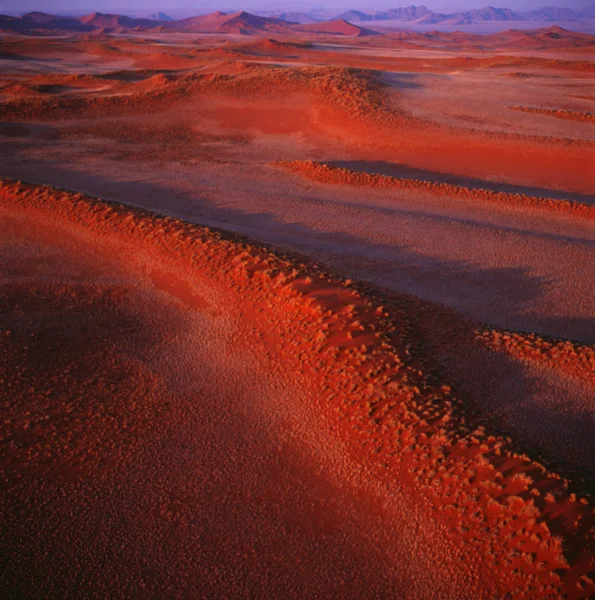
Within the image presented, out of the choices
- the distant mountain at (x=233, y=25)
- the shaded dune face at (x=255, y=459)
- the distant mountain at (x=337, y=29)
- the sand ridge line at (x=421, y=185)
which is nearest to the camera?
the shaded dune face at (x=255, y=459)

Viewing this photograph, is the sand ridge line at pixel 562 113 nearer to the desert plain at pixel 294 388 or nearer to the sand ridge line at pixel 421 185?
the desert plain at pixel 294 388

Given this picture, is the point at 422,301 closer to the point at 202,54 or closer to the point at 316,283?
the point at 316,283

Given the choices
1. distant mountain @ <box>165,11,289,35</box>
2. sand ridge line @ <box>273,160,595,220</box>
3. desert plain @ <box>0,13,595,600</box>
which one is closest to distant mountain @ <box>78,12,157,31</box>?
distant mountain @ <box>165,11,289,35</box>

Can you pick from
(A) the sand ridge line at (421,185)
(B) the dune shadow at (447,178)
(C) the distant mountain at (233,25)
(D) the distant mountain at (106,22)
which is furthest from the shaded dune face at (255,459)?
(D) the distant mountain at (106,22)

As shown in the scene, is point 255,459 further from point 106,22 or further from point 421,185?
point 106,22

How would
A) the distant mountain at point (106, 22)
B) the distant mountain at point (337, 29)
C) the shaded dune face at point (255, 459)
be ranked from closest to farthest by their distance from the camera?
the shaded dune face at point (255, 459)
the distant mountain at point (337, 29)
the distant mountain at point (106, 22)

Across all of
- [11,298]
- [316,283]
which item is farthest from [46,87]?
[316,283]
